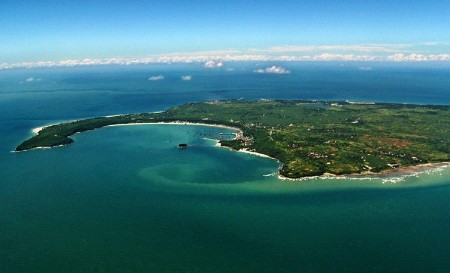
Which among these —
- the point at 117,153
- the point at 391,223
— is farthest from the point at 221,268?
the point at 117,153

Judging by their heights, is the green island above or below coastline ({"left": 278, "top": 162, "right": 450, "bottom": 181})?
above

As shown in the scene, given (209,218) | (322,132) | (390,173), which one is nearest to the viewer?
(209,218)

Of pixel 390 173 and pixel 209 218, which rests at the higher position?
pixel 209 218

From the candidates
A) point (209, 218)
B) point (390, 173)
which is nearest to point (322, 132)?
point (390, 173)

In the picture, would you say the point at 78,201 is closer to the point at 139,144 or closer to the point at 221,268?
the point at 221,268

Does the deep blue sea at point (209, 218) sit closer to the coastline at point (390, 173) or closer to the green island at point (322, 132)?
the coastline at point (390, 173)

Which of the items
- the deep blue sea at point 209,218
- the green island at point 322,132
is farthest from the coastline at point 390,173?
the deep blue sea at point 209,218

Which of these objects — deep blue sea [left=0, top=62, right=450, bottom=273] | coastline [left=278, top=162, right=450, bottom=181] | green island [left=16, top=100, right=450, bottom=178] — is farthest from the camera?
green island [left=16, top=100, right=450, bottom=178]

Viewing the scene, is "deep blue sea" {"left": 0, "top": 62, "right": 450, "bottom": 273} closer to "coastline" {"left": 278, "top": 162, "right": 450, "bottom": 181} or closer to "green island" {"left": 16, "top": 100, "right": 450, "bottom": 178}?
"coastline" {"left": 278, "top": 162, "right": 450, "bottom": 181}

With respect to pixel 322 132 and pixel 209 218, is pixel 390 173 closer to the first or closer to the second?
pixel 322 132

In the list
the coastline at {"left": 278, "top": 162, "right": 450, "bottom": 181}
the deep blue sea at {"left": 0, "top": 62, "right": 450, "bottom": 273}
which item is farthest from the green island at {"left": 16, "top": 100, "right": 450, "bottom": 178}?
the deep blue sea at {"left": 0, "top": 62, "right": 450, "bottom": 273}
